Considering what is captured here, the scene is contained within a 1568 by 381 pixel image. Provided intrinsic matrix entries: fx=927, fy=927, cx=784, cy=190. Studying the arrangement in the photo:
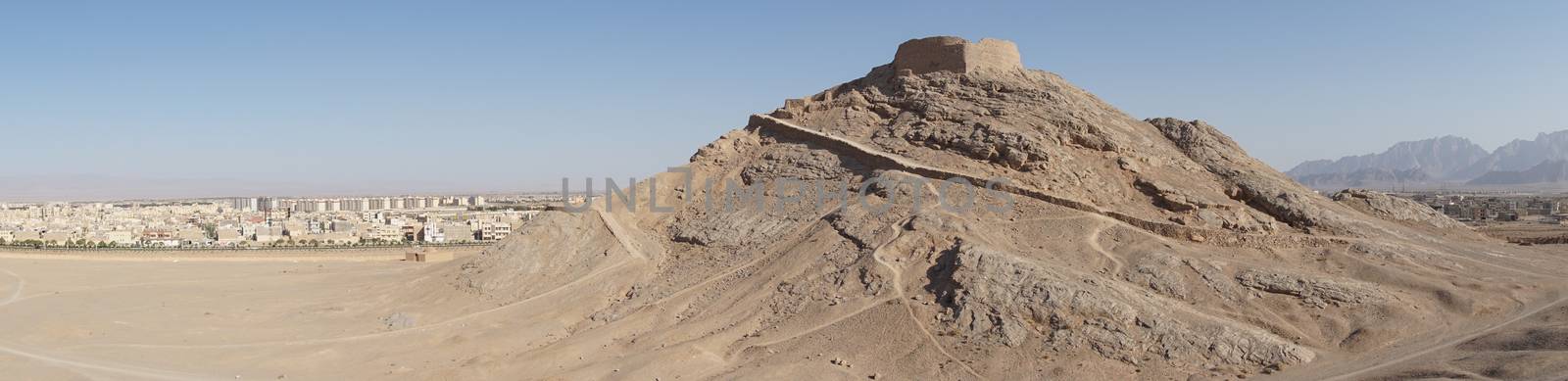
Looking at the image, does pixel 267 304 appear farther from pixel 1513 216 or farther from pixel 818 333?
pixel 1513 216

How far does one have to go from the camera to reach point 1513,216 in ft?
156

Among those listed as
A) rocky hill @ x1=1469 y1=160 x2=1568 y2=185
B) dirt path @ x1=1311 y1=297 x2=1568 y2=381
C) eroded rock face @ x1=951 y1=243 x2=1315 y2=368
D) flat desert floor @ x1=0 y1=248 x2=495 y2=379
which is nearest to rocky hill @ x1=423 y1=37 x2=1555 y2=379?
eroded rock face @ x1=951 y1=243 x2=1315 y2=368

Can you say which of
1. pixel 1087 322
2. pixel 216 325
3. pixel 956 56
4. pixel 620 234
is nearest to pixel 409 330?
pixel 620 234

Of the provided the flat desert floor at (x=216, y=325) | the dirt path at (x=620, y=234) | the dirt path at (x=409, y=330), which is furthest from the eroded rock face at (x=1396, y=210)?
the flat desert floor at (x=216, y=325)

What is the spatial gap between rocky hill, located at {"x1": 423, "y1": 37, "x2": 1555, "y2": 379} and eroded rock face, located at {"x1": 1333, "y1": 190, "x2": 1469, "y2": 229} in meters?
0.14

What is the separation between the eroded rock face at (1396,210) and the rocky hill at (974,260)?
5.4 inches

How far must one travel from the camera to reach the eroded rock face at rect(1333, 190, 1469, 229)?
22.6 m

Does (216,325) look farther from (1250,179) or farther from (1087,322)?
(1250,179)

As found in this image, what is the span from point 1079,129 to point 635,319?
39.1 ft

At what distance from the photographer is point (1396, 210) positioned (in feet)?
75.7

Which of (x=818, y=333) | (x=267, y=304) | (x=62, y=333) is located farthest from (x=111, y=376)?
(x=818, y=333)

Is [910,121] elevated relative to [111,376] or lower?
elevated

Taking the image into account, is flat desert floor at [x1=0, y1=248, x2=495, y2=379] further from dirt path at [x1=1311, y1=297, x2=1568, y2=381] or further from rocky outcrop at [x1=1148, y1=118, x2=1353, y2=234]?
rocky outcrop at [x1=1148, y1=118, x2=1353, y2=234]

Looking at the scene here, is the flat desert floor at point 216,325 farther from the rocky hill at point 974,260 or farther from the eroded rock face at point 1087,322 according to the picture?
the eroded rock face at point 1087,322
